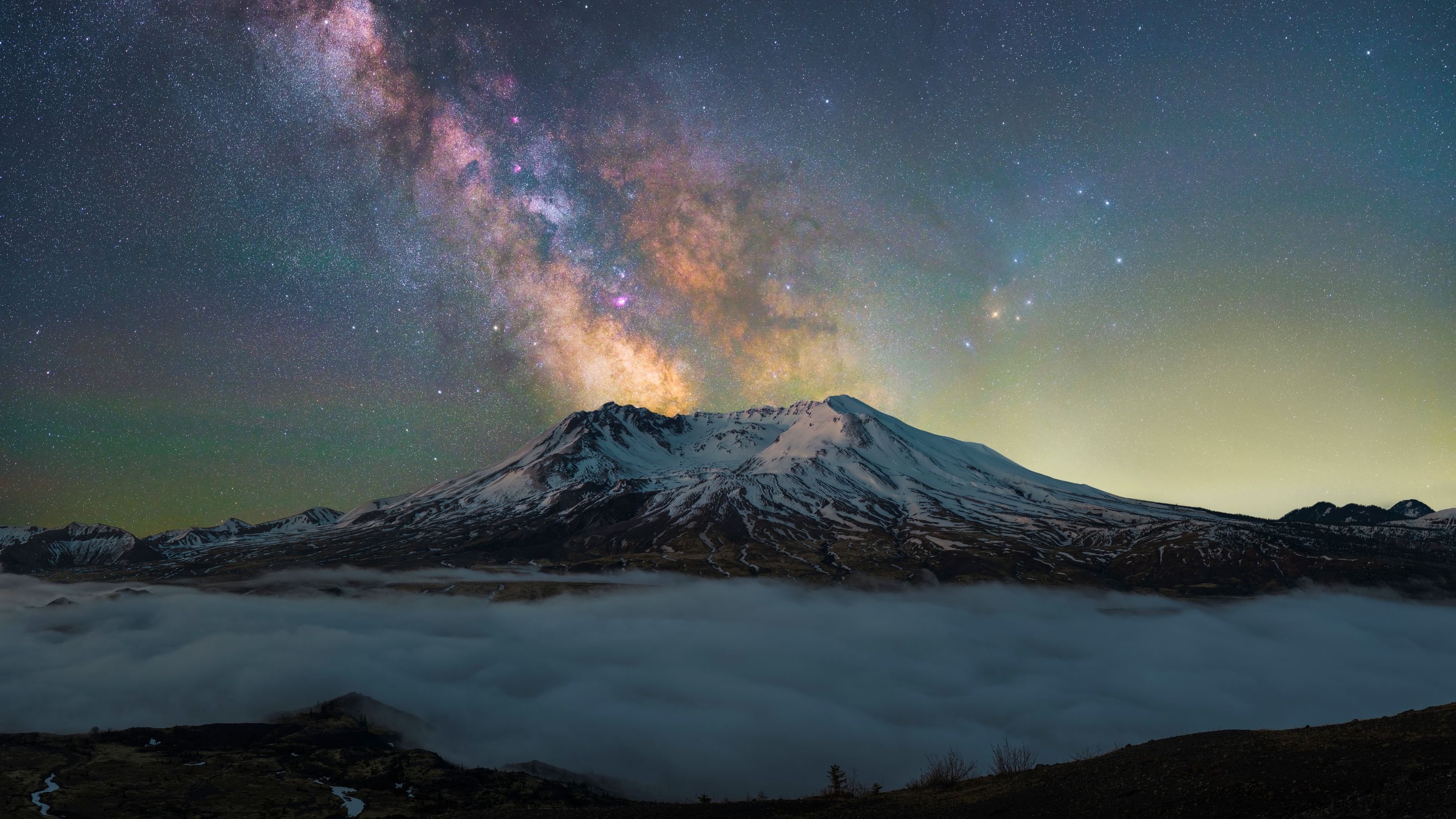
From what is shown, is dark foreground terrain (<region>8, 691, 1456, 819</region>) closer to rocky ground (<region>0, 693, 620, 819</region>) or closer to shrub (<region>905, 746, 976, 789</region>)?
shrub (<region>905, 746, 976, 789</region>)

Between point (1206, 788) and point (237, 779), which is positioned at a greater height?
point (1206, 788)

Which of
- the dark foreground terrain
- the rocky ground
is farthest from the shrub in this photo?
the rocky ground

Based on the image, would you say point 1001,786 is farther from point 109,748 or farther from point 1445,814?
point 109,748

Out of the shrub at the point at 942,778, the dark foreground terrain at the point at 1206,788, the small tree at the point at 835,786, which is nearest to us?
the dark foreground terrain at the point at 1206,788

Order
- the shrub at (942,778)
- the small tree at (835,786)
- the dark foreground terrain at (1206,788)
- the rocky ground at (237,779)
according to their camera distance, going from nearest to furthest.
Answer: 1. the dark foreground terrain at (1206,788)
2. the small tree at (835,786)
3. the shrub at (942,778)
4. the rocky ground at (237,779)

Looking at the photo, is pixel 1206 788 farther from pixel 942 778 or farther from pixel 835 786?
pixel 835 786

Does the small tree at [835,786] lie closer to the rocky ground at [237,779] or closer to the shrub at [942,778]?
the shrub at [942,778]

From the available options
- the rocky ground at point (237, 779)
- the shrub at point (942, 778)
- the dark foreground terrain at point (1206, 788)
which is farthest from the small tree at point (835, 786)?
the rocky ground at point (237, 779)

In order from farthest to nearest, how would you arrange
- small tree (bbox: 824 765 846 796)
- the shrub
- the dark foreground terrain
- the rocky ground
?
1. the rocky ground
2. the shrub
3. small tree (bbox: 824 765 846 796)
4. the dark foreground terrain

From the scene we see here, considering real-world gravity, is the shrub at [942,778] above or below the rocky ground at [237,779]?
above

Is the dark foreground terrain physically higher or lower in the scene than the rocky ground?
higher

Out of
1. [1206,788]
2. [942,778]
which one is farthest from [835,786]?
[1206,788]

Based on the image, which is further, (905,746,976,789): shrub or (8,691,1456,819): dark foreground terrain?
(905,746,976,789): shrub

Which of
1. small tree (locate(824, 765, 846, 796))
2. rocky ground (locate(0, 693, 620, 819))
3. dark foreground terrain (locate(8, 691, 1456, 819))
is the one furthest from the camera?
rocky ground (locate(0, 693, 620, 819))
